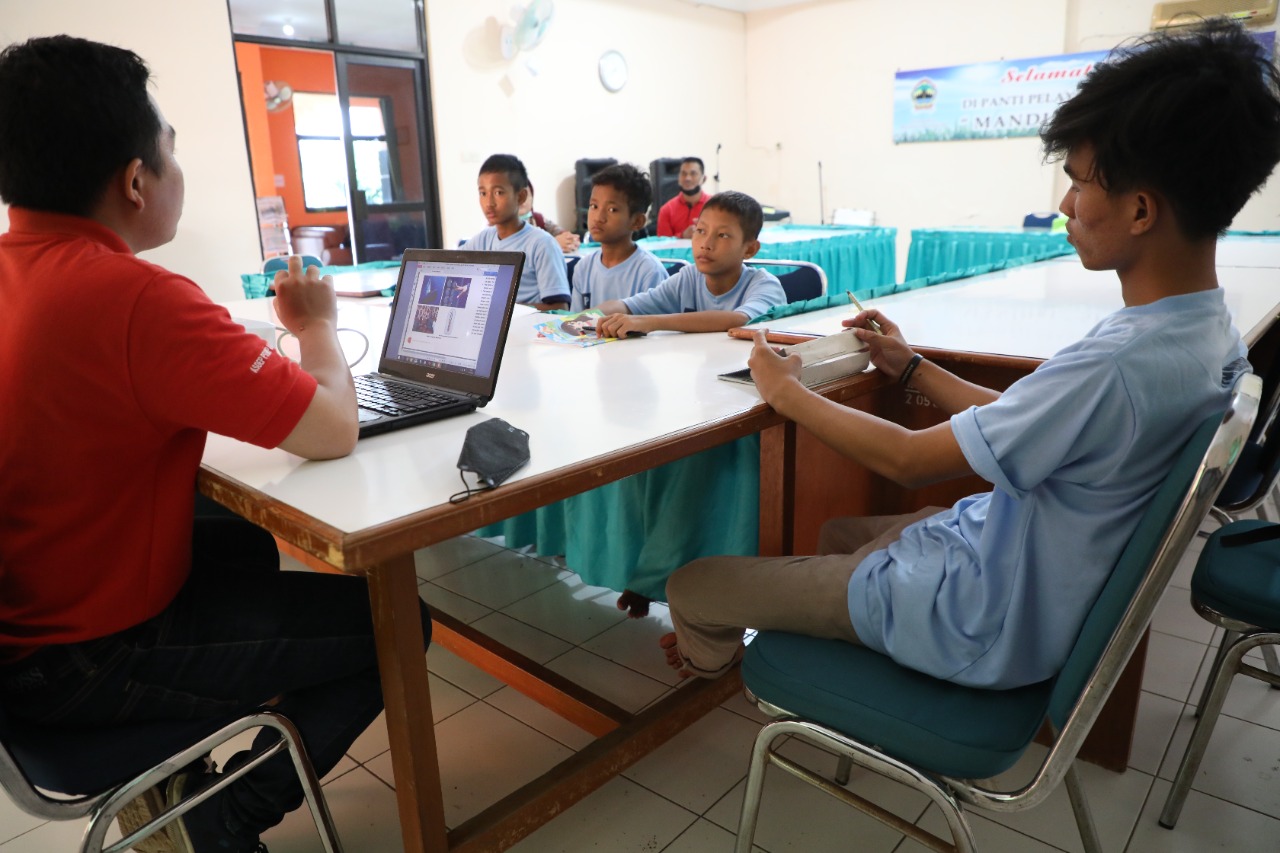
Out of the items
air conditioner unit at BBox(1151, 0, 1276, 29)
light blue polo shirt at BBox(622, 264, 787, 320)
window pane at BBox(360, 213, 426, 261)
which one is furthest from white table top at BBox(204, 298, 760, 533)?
air conditioner unit at BBox(1151, 0, 1276, 29)

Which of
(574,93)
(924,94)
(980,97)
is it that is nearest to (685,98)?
(574,93)

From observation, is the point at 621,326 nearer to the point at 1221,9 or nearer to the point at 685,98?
the point at 1221,9

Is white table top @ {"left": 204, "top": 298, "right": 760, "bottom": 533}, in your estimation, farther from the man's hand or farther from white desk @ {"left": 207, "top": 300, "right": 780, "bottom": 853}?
the man's hand

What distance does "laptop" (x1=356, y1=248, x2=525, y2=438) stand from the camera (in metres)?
1.22

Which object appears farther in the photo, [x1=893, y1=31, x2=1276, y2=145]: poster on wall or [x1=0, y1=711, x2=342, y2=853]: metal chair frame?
[x1=893, y1=31, x2=1276, y2=145]: poster on wall

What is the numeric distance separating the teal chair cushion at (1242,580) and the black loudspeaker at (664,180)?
6587 mm

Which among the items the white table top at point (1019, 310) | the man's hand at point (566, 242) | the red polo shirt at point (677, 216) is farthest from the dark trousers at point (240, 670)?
the red polo shirt at point (677, 216)

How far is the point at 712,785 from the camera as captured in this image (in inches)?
59.6

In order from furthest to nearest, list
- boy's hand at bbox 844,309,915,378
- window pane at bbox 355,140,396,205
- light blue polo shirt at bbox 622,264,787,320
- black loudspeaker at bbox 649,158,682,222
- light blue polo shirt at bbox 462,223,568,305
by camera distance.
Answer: black loudspeaker at bbox 649,158,682,222
window pane at bbox 355,140,396,205
light blue polo shirt at bbox 462,223,568,305
light blue polo shirt at bbox 622,264,787,320
boy's hand at bbox 844,309,915,378

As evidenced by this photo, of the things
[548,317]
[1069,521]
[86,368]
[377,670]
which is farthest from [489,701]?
[1069,521]

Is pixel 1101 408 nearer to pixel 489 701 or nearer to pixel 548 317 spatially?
pixel 489 701

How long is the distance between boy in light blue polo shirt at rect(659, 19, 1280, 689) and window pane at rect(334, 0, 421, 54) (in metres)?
6.33

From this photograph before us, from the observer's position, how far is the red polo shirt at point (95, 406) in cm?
88

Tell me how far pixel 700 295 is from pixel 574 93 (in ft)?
19.5
